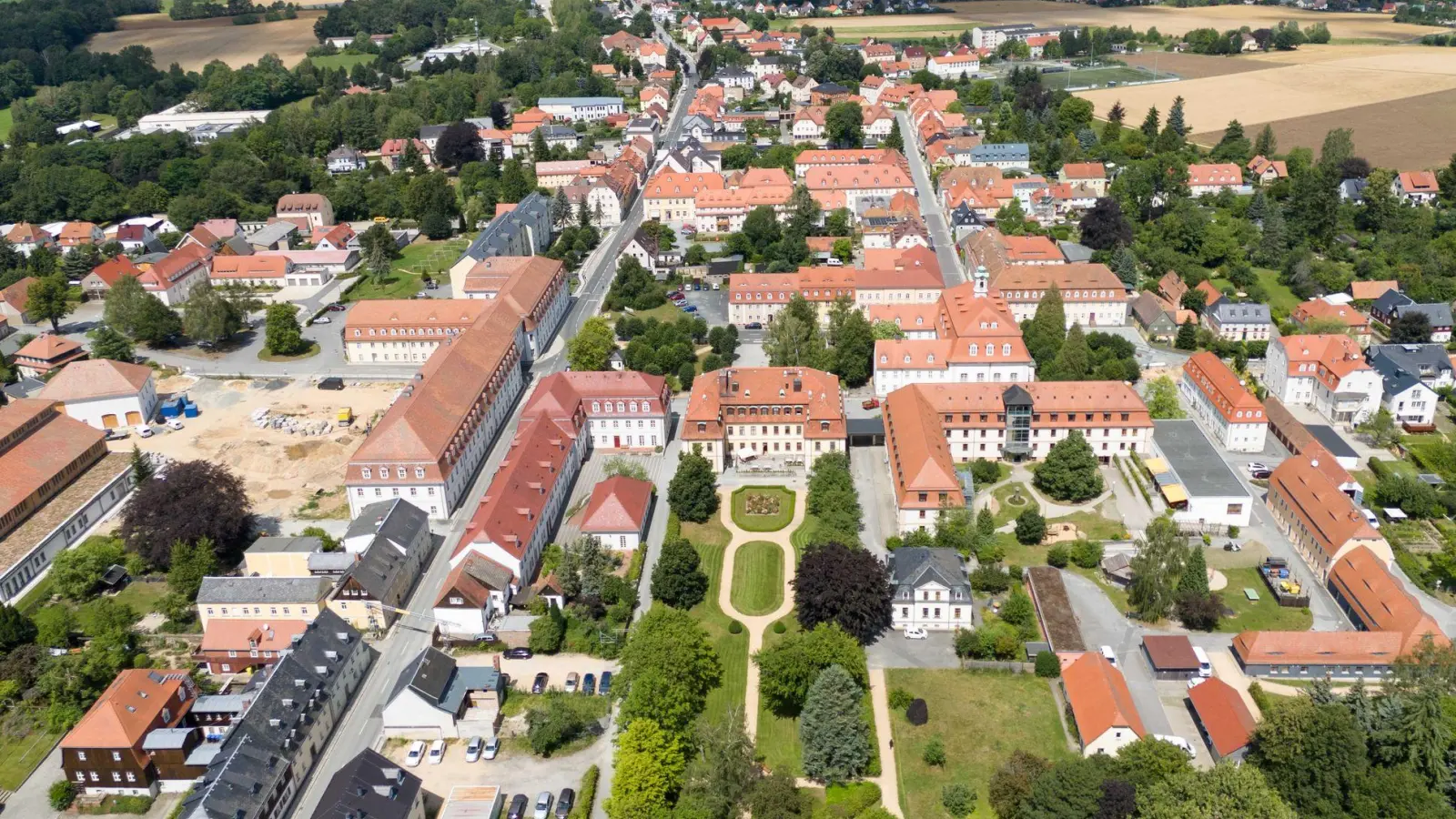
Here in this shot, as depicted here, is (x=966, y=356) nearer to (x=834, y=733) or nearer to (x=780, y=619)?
→ (x=780, y=619)

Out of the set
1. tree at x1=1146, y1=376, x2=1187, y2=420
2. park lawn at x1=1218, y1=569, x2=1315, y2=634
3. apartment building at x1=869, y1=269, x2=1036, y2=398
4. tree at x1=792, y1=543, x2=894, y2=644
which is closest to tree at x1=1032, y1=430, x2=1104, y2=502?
tree at x1=1146, y1=376, x2=1187, y2=420

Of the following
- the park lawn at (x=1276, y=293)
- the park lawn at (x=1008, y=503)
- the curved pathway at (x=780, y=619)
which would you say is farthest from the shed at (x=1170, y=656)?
the park lawn at (x=1276, y=293)

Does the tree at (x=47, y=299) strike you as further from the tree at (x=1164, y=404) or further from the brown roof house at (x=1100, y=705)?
the tree at (x=1164, y=404)

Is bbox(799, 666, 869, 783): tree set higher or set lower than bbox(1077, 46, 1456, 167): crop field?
lower

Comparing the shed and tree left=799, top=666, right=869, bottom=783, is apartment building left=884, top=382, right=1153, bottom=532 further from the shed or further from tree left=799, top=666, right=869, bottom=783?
tree left=799, top=666, right=869, bottom=783

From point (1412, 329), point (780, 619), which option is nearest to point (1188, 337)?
point (1412, 329)
